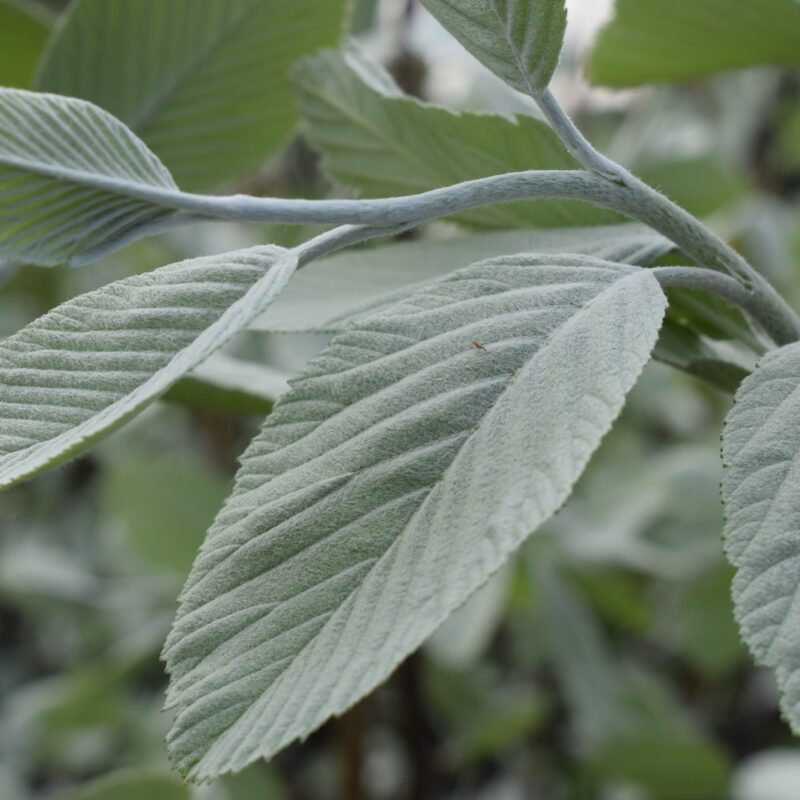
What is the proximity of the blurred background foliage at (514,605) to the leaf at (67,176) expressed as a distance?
0.44 meters

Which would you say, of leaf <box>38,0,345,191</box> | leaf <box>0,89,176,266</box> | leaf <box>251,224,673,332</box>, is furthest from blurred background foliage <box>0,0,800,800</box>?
leaf <box>0,89,176,266</box>

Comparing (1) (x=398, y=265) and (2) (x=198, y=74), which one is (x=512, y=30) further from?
(2) (x=198, y=74)

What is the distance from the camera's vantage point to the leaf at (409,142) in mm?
400

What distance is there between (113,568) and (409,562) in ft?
4.45

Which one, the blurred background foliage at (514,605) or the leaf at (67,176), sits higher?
the leaf at (67,176)

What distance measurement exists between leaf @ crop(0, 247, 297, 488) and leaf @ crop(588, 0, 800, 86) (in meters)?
0.31

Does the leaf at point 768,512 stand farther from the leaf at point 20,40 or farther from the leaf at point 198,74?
the leaf at point 20,40

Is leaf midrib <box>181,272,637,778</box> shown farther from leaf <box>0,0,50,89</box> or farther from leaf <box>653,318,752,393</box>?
leaf <box>0,0,50,89</box>

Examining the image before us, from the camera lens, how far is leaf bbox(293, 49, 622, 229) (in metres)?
0.40

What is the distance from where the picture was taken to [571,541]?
3.60 ft

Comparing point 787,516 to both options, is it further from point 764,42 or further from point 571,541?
point 571,541

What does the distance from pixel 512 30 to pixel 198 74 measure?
1.02 ft

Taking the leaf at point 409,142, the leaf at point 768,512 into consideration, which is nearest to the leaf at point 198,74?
the leaf at point 409,142

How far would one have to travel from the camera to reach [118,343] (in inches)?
11.0
